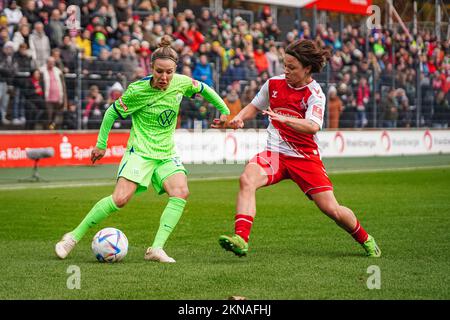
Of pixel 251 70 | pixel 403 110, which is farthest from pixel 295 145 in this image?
pixel 403 110

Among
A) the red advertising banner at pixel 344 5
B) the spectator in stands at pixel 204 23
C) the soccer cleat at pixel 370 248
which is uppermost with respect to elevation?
the red advertising banner at pixel 344 5

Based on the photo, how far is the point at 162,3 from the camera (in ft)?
86.7

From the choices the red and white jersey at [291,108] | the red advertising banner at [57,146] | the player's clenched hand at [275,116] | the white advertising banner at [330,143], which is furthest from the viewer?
the white advertising banner at [330,143]

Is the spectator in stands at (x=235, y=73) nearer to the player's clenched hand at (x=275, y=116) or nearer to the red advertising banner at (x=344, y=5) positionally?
the red advertising banner at (x=344, y=5)

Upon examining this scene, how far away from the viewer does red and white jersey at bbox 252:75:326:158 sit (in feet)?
28.8

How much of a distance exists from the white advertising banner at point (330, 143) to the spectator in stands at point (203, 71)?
144cm

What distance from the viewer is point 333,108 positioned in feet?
90.5

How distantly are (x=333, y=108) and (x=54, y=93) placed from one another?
9.37m

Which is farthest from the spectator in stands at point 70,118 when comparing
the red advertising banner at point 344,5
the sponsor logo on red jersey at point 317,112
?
the sponsor logo on red jersey at point 317,112

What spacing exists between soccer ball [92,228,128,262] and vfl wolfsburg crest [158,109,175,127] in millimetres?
1207

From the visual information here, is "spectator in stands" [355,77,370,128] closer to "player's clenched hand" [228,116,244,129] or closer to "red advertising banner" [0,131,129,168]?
"red advertising banner" [0,131,129,168]

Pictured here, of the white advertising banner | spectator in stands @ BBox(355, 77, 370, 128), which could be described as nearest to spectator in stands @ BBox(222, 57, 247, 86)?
the white advertising banner

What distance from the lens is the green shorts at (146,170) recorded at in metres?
9.05

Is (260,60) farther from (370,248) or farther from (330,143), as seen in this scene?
(370,248)
